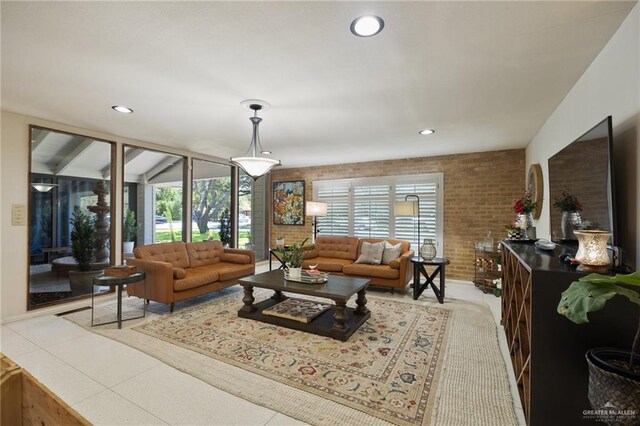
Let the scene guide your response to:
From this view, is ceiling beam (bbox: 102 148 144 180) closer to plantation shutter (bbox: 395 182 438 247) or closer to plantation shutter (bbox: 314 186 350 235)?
plantation shutter (bbox: 314 186 350 235)

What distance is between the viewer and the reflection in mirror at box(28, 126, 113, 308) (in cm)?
405

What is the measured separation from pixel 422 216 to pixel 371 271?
1840 millimetres

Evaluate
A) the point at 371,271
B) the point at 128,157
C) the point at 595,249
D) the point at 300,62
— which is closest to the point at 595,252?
the point at 595,249

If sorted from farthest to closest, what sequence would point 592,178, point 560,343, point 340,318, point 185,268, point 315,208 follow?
1. point 315,208
2. point 185,268
3. point 340,318
4. point 592,178
5. point 560,343

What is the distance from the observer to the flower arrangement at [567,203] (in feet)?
6.80

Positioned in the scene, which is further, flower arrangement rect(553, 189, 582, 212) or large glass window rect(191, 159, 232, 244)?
large glass window rect(191, 159, 232, 244)

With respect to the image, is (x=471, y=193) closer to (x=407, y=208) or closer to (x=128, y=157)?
(x=407, y=208)

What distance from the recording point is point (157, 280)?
3537mm

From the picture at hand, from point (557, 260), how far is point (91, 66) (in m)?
3.60

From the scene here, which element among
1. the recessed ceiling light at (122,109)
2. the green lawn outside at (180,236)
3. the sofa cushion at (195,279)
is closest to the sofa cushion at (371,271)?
the sofa cushion at (195,279)

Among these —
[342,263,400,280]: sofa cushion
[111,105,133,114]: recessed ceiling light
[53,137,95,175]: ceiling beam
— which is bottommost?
[342,263,400,280]: sofa cushion

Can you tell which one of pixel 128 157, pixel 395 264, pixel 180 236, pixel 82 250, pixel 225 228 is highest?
pixel 128 157

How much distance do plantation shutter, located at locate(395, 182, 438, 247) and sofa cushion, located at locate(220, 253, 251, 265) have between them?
118 inches

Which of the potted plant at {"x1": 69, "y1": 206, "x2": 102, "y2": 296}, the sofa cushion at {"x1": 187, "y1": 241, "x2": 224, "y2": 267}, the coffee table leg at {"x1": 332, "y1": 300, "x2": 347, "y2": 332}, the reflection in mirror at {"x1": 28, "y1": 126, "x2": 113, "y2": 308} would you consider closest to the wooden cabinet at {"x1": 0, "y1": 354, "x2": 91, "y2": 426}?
the coffee table leg at {"x1": 332, "y1": 300, "x2": 347, "y2": 332}
